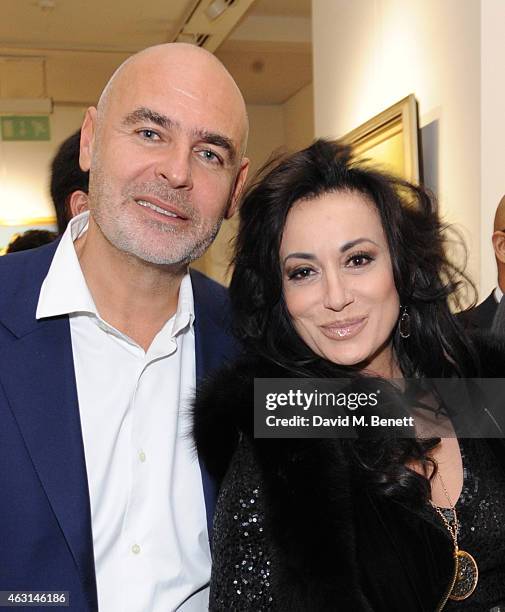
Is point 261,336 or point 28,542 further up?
point 261,336

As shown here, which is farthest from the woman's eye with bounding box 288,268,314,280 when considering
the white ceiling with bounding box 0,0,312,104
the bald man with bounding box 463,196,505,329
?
the white ceiling with bounding box 0,0,312,104

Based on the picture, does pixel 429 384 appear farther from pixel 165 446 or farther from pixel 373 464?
pixel 165 446

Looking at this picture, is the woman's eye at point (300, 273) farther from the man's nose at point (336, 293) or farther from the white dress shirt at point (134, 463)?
the white dress shirt at point (134, 463)

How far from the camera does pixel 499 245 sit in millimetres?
2338

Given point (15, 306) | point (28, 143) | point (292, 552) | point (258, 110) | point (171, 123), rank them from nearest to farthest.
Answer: point (292, 552) → point (15, 306) → point (171, 123) → point (28, 143) → point (258, 110)

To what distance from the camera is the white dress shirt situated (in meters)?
1.67

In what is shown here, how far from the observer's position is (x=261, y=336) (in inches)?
73.8

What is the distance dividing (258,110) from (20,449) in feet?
26.1

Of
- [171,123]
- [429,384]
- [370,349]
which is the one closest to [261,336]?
[370,349]

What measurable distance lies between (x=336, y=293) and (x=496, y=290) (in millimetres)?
851

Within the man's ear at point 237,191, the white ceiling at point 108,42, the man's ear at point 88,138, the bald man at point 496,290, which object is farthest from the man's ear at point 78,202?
the white ceiling at point 108,42

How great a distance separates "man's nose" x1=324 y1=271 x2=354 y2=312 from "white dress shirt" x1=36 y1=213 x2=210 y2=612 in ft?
1.17

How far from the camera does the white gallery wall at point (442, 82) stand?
2309 millimetres

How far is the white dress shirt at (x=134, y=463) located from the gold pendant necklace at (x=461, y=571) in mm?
485
